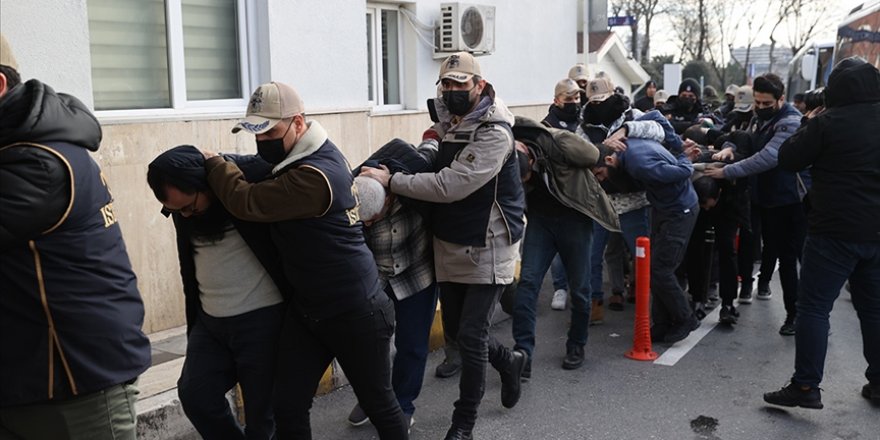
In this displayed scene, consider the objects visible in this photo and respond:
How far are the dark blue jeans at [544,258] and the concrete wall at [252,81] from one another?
8.20ft

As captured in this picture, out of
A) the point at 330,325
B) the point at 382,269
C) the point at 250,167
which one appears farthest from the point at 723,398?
the point at 250,167

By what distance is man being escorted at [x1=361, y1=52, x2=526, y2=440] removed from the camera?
14.9 ft

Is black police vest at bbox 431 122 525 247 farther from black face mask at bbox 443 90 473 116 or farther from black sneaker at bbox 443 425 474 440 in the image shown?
black sneaker at bbox 443 425 474 440

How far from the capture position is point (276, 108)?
11.8 feet

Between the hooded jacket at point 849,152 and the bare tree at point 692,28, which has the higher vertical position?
the bare tree at point 692,28

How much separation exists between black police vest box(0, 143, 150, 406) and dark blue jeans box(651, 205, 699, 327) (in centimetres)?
453

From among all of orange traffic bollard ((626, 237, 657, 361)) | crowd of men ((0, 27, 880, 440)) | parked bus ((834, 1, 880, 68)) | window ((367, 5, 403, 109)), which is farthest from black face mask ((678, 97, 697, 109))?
orange traffic bollard ((626, 237, 657, 361))

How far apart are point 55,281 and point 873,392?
4.65 metres

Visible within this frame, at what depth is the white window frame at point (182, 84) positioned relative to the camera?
6.37 meters

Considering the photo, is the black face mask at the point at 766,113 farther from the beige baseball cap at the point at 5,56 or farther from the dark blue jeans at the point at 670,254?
the beige baseball cap at the point at 5,56

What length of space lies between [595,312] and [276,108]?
4.43 meters

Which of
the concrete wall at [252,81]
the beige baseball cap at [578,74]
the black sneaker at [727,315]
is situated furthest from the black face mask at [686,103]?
the black sneaker at [727,315]

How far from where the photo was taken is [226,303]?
12.0 feet

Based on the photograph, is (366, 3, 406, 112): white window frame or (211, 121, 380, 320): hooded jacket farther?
(366, 3, 406, 112): white window frame
